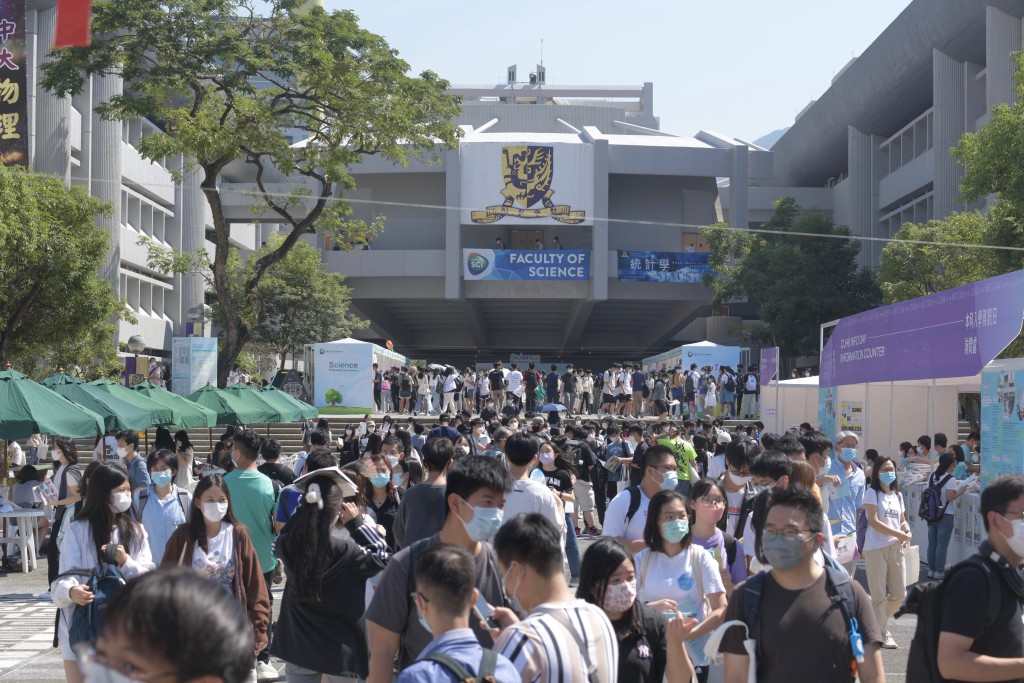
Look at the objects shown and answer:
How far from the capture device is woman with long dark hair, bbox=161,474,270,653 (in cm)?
579

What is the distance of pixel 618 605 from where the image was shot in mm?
4207

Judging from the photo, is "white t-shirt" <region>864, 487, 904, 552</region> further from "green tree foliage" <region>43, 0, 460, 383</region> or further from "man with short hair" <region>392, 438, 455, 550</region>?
"green tree foliage" <region>43, 0, 460, 383</region>

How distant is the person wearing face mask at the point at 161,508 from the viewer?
8.07 m

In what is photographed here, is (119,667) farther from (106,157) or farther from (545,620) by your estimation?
(106,157)

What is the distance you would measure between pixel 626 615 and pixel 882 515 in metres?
5.65

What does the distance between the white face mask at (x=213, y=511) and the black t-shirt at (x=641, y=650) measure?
2.37 m

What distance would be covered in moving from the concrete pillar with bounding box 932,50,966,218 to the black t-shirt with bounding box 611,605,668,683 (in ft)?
134

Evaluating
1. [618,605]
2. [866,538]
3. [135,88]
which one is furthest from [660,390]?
[618,605]

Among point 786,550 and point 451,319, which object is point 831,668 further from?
point 451,319

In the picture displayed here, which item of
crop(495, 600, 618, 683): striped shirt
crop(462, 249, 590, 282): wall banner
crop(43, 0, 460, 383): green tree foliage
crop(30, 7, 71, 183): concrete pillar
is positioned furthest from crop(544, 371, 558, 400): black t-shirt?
crop(495, 600, 618, 683): striped shirt

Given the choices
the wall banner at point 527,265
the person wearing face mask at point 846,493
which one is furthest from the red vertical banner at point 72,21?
the wall banner at point 527,265

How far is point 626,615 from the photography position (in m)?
4.30

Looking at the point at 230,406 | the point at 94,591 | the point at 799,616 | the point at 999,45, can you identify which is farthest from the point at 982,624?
the point at 999,45

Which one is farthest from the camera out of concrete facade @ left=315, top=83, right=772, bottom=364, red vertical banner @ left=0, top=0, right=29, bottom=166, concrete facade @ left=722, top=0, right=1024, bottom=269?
concrete facade @ left=315, top=83, right=772, bottom=364
